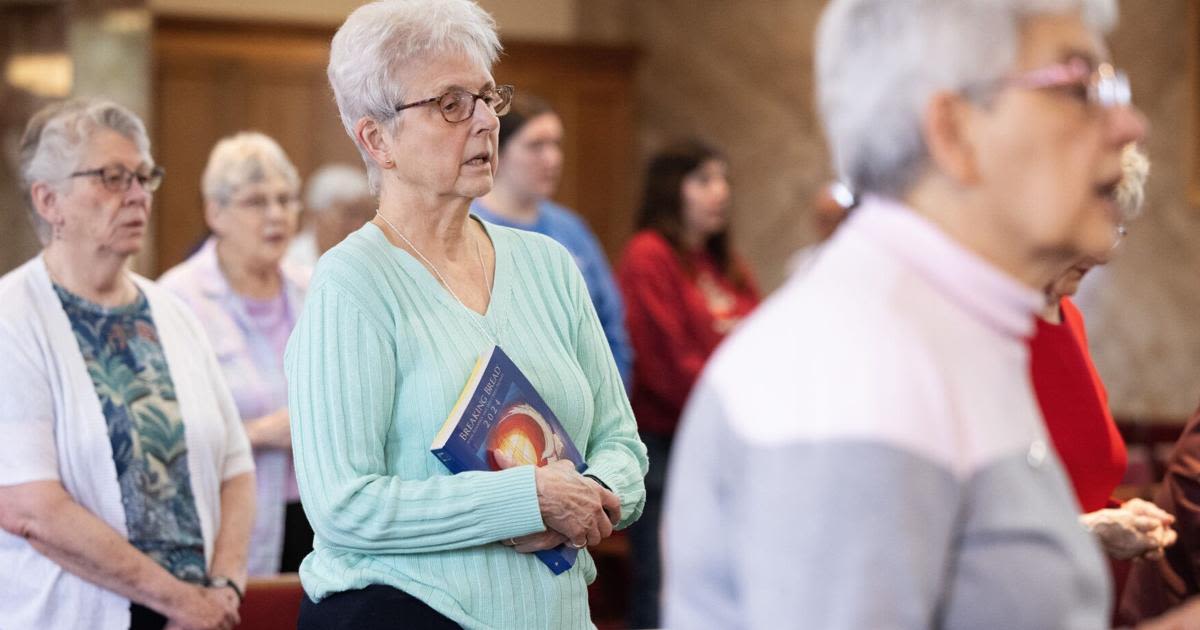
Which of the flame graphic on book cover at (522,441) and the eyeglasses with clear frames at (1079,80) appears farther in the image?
the flame graphic on book cover at (522,441)

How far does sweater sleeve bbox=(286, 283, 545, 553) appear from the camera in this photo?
205cm

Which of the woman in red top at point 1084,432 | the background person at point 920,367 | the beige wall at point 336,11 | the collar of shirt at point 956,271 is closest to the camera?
the background person at point 920,367

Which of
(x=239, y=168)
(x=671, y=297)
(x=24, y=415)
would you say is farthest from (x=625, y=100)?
(x=24, y=415)

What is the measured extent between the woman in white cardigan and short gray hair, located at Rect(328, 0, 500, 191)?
3.28 feet

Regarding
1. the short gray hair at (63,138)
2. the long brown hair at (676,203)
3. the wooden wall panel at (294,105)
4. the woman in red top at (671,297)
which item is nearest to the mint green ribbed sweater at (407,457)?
the short gray hair at (63,138)

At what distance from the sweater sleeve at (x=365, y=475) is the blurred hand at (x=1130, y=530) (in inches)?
37.8

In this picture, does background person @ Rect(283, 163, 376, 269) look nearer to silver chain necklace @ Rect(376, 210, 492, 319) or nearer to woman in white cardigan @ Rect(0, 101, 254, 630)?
woman in white cardigan @ Rect(0, 101, 254, 630)

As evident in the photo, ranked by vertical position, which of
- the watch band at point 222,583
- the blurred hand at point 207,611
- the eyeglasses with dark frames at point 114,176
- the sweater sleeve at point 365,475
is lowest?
the blurred hand at point 207,611

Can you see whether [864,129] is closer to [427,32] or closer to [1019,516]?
[1019,516]

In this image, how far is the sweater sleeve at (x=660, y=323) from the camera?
5504mm

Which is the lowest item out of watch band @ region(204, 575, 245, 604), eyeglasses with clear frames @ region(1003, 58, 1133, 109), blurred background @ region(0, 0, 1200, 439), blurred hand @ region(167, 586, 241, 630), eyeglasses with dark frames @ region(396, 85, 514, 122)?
blurred hand @ region(167, 586, 241, 630)

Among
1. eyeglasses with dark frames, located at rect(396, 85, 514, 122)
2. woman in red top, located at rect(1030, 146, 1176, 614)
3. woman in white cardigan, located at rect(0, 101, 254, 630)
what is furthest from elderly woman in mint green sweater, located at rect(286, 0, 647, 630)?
woman in white cardigan, located at rect(0, 101, 254, 630)

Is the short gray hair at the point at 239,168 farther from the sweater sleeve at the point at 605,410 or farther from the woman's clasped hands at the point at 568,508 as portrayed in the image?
the woman's clasped hands at the point at 568,508

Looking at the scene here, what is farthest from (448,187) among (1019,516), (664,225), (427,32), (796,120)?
(796,120)
